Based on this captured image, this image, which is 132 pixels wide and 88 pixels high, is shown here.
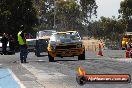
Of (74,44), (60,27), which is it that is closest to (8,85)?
(74,44)

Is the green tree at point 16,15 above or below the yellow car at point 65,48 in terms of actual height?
above

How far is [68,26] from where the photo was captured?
111188mm

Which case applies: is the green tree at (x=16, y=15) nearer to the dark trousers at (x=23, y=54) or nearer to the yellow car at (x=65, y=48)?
the yellow car at (x=65, y=48)

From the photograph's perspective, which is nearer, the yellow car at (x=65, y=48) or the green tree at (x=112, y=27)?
the yellow car at (x=65, y=48)

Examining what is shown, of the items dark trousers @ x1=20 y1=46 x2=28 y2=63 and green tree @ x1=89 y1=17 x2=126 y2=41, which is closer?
dark trousers @ x1=20 y1=46 x2=28 y2=63

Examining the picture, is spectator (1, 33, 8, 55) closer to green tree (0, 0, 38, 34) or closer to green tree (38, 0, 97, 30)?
green tree (0, 0, 38, 34)

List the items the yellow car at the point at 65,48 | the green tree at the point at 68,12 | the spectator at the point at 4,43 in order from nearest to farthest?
the yellow car at the point at 65,48 < the spectator at the point at 4,43 < the green tree at the point at 68,12

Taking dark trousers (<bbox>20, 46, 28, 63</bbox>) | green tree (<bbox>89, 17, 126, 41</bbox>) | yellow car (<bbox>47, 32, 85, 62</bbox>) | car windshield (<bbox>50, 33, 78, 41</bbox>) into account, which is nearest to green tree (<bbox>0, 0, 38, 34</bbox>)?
green tree (<bbox>89, 17, 126, 41</bbox>)

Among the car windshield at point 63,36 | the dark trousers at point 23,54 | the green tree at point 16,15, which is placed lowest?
the dark trousers at point 23,54

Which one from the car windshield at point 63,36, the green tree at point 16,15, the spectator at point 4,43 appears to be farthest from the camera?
the green tree at point 16,15

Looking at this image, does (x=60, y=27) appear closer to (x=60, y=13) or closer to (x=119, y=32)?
(x=60, y=13)

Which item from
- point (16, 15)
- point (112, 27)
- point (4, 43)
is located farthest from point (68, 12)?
point (4, 43)

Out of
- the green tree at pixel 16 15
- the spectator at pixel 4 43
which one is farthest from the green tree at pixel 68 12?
the spectator at pixel 4 43

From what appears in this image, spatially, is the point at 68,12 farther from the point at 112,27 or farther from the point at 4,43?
the point at 4,43
